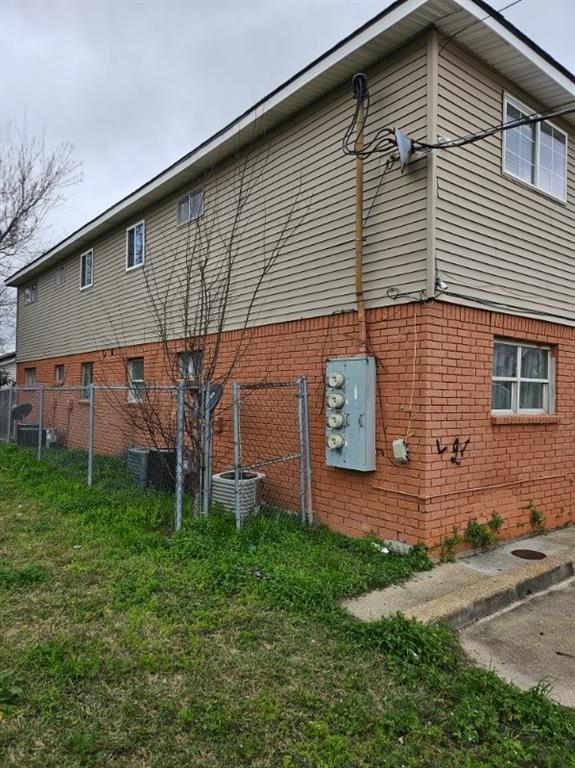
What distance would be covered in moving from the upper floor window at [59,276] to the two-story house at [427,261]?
8640 millimetres

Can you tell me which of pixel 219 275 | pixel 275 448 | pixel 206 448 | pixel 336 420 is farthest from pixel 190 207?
pixel 336 420

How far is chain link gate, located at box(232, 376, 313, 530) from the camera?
6.41 metres

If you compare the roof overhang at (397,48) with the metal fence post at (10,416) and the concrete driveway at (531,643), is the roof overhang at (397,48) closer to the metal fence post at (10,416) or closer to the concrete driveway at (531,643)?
the concrete driveway at (531,643)

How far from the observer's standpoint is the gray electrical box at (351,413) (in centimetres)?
563

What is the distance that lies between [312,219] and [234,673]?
547cm

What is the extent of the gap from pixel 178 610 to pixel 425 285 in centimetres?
381

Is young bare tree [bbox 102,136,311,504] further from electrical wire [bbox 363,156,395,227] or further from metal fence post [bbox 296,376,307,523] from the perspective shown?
electrical wire [bbox 363,156,395,227]

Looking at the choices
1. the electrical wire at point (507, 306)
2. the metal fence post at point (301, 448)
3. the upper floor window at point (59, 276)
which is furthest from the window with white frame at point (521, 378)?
the upper floor window at point (59, 276)

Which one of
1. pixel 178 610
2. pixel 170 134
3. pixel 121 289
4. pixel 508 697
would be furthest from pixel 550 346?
pixel 170 134

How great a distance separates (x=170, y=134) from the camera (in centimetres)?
1226

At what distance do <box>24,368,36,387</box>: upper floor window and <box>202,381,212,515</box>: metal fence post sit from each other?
1332 centimetres

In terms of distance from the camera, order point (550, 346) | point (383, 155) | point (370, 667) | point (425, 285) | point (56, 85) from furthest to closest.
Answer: point (56, 85), point (550, 346), point (383, 155), point (425, 285), point (370, 667)

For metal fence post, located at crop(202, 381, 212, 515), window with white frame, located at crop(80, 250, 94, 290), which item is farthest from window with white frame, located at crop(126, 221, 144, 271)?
metal fence post, located at crop(202, 381, 212, 515)

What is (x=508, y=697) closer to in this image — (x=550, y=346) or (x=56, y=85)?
(x=550, y=346)
